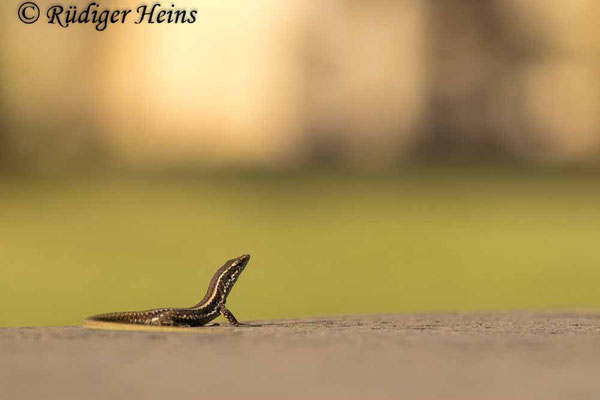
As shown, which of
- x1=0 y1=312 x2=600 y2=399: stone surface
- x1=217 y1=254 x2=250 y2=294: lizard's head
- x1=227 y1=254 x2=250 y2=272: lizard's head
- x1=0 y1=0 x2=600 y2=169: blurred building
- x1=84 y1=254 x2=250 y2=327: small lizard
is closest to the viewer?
x1=0 y1=312 x2=600 y2=399: stone surface

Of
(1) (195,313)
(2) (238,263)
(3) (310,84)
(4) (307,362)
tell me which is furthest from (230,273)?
(3) (310,84)

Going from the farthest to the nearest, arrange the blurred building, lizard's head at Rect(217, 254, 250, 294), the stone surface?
the blurred building
lizard's head at Rect(217, 254, 250, 294)
the stone surface

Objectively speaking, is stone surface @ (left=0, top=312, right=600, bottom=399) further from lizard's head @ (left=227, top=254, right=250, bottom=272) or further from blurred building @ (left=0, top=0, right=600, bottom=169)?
blurred building @ (left=0, top=0, right=600, bottom=169)

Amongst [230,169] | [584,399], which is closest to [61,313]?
[584,399]

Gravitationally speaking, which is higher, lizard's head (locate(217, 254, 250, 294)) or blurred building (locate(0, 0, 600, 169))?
blurred building (locate(0, 0, 600, 169))

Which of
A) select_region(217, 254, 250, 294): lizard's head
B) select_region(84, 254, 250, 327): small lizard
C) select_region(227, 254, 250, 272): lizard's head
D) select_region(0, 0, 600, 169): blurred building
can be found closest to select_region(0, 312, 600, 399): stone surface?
select_region(84, 254, 250, 327): small lizard

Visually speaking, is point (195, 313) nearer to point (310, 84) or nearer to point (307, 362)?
point (307, 362)
